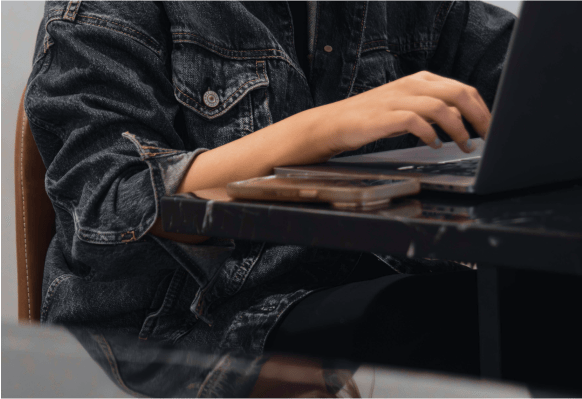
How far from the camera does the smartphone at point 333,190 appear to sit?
370mm

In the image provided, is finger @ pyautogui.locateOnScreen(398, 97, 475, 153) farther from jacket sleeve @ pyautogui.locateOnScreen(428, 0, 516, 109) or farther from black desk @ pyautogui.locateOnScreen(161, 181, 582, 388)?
jacket sleeve @ pyautogui.locateOnScreen(428, 0, 516, 109)

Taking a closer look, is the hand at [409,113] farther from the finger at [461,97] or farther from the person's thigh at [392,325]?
the person's thigh at [392,325]

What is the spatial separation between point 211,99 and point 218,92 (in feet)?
0.06

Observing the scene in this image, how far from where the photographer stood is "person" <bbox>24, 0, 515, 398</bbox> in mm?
562

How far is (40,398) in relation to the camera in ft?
1.23

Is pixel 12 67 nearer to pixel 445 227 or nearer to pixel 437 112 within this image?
pixel 437 112

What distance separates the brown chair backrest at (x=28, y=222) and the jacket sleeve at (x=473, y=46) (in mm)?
767

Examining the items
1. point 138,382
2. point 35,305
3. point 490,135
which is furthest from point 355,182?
point 35,305

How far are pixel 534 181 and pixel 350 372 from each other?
208 millimetres

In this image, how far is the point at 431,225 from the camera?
33 centimetres

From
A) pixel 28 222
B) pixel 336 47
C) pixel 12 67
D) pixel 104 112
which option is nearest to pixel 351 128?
pixel 104 112

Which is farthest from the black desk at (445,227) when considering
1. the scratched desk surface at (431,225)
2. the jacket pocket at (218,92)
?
the jacket pocket at (218,92)

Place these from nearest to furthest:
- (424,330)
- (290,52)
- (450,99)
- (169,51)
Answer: (450,99)
(424,330)
(169,51)
(290,52)

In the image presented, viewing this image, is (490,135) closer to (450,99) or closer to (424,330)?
(450,99)
